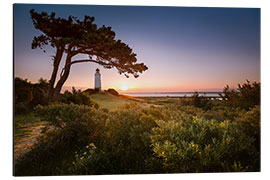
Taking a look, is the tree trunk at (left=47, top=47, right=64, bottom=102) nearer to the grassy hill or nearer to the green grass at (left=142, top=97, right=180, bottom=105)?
the grassy hill

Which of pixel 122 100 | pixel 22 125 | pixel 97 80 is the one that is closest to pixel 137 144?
pixel 122 100

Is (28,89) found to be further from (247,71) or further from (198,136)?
(247,71)

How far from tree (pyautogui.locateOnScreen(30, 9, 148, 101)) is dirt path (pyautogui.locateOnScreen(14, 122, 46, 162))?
2.13ft

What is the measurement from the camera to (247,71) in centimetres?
320

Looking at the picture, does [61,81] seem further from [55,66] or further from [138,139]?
[138,139]

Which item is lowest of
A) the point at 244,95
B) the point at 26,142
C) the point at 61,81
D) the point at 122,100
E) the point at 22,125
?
the point at 26,142

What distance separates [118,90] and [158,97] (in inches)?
36.2

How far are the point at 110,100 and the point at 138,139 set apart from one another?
3.78ft

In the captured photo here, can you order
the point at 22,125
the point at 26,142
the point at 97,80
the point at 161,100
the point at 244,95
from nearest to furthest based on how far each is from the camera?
the point at 26,142
the point at 22,125
the point at 244,95
the point at 97,80
the point at 161,100

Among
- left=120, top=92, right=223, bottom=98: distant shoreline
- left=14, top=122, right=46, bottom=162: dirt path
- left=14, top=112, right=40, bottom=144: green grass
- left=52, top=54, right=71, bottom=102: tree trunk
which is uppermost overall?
left=52, top=54, right=71, bottom=102: tree trunk

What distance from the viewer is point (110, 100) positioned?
351 centimetres

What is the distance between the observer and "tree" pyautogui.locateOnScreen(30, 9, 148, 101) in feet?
10.3

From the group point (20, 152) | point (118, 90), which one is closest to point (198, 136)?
point (118, 90)

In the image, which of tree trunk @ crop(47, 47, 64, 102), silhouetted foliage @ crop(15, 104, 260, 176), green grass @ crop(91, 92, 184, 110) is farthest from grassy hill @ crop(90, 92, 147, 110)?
tree trunk @ crop(47, 47, 64, 102)
